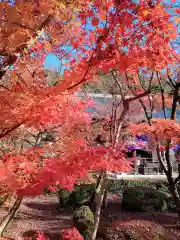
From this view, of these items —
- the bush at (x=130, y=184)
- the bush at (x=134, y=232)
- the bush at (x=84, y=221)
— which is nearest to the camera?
the bush at (x=134, y=232)

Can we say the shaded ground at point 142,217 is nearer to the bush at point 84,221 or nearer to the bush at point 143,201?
the bush at point 143,201

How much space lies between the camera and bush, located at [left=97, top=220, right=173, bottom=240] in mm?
10094

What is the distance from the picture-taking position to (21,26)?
12.2ft

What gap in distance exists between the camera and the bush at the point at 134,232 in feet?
33.1

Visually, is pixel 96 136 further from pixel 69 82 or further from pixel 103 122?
pixel 69 82

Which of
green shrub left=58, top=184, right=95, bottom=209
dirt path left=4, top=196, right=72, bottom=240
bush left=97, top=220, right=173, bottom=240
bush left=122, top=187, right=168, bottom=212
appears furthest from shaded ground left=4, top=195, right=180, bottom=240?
bush left=97, top=220, right=173, bottom=240

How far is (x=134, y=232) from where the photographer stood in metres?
10.4

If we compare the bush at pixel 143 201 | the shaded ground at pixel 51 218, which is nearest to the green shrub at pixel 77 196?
the shaded ground at pixel 51 218

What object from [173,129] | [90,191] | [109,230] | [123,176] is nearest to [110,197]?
[90,191]

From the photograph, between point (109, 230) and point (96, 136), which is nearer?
point (109, 230)

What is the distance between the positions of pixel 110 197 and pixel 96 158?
1515 centimetres

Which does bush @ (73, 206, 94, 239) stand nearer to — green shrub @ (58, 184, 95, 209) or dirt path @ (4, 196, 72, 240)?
dirt path @ (4, 196, 72, 240)

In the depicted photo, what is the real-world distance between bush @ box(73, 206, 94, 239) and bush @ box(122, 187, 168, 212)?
466 centimetres

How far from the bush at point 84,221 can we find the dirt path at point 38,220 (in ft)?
3.69
